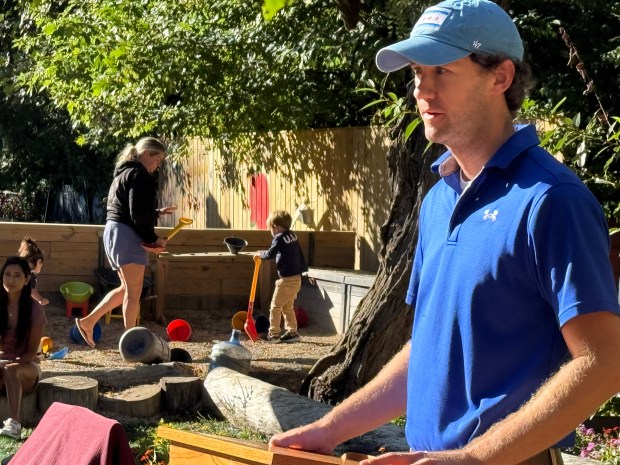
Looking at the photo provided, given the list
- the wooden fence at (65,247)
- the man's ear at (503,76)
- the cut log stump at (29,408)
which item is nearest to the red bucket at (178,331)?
the wooden fence at (65,247)

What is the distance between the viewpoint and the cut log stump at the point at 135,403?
7.45 meters

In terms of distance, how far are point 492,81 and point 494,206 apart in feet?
0.87

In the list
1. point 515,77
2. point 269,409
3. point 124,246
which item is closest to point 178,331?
point 124,246

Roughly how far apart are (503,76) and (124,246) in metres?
7.31

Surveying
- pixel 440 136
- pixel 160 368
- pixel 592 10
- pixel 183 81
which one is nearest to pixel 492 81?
pixel 440 136

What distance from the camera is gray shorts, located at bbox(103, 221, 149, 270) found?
9.12 metres

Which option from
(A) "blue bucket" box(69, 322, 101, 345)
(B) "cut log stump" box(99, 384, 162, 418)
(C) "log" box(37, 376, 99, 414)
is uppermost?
(A) "blue bucket" box(69, 322, 101, 345)

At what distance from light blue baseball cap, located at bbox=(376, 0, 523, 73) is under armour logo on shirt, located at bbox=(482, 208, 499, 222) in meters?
0.30

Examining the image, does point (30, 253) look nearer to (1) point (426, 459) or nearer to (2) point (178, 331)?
(2) point (178, 331)

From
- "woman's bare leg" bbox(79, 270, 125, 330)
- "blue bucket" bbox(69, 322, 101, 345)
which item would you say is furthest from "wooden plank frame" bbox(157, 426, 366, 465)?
"blue bucket" bbox(69, 322, 101, 345)

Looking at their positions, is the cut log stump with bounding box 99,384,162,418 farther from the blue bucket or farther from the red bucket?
the red bucket

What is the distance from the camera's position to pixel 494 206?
199 centimetres

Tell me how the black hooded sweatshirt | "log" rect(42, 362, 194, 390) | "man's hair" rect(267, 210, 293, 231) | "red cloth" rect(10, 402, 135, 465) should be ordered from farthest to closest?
"man's hair" rect(267, 210, 293, 231)
the black hooded sweatshirt
"log" rect(42, 362, 194, 390)
"red cloth" rect(10, 402, 135, 465)

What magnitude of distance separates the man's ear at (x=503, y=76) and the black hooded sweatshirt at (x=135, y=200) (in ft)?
23.6
